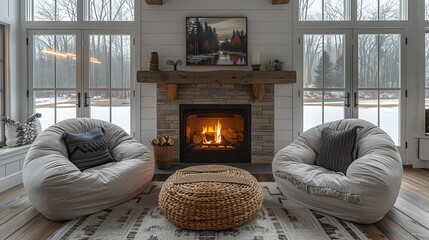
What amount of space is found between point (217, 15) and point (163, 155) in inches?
82.4

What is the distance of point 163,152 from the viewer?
3.83 meters

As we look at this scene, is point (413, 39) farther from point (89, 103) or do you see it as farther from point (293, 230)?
point (89, 103)

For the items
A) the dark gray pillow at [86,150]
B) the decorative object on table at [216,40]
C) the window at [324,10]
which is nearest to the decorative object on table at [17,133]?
the dark gray pillow at [86,150]

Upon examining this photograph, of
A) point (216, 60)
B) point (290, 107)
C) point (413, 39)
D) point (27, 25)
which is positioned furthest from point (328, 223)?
point (27, 25)

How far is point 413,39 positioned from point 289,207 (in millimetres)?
3288

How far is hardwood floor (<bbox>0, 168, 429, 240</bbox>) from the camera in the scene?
205 centimetres

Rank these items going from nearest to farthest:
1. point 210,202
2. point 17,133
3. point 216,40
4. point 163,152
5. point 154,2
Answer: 1. point 210,202
2. point 17,133
3. point 163,152
4. point 154,2
5. point 216,40

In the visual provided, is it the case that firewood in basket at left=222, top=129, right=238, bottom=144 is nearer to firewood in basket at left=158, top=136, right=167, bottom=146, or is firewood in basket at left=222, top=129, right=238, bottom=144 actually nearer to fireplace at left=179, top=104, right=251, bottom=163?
fireplace at left=179, top=104, right=251, bottom=163

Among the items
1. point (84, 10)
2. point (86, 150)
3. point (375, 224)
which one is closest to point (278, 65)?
point (375, 224)

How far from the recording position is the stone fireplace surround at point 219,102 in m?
4.11

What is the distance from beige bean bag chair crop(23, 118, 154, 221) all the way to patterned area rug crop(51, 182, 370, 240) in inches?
4.2

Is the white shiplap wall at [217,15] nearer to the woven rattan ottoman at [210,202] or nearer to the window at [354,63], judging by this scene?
the window at [354,63]

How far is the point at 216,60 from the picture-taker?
13.4 ft

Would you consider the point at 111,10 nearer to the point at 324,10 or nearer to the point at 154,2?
the point at 154,2
